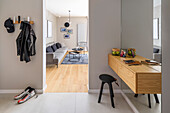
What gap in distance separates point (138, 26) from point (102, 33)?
894mm

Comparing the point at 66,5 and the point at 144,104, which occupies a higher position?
the point at 66,5

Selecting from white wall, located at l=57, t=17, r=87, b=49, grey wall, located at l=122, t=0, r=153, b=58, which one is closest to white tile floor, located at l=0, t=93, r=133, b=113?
grey wall, located at l=122, t=0, r=153, b=58

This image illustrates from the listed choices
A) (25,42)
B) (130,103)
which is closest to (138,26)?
(130,103)

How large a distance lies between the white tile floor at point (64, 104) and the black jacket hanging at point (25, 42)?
88 cm

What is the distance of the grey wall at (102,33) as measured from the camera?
2977 mm

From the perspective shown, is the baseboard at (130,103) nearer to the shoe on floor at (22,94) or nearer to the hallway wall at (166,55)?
the hallway wall at (166,55)

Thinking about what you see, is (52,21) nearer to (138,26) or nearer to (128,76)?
(138,26)

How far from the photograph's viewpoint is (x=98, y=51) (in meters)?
3.04

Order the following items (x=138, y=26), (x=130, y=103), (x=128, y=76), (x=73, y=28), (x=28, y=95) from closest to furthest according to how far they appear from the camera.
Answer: (x=128, y=76) → (x=138, y=26) → (x=130, y=103) → (x=28, y=95) → (x=73, y=28)

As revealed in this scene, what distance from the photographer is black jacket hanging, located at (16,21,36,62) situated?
9.13ft

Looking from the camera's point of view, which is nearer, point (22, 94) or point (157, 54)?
point (157, 54)

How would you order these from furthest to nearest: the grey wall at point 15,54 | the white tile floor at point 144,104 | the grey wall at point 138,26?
the grey wall at point 15,54 → the grey wall at point 138,26 → the white tile floor at point 144,104

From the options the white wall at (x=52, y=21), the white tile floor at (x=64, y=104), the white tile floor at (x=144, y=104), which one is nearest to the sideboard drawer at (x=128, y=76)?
the white tile floor at (x=144, y=104)

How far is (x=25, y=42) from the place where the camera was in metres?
2.78
